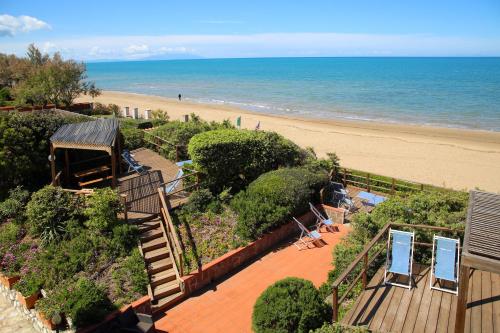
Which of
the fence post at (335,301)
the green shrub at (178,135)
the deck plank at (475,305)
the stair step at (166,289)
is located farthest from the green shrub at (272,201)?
the deck plank at (475,305)

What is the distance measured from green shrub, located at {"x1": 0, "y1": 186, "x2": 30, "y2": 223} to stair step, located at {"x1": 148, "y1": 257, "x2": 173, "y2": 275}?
438 cm

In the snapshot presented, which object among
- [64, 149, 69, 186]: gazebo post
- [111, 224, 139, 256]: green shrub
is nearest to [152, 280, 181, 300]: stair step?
[111, 224, 139, 256]: green shrub

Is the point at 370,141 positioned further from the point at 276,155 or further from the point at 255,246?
the point at 255,246

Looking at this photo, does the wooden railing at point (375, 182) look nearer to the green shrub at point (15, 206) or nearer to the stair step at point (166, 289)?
the stair step at point (166, 289)

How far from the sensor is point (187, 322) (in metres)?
8.74

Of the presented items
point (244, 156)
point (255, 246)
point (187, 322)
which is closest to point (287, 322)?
point (187, 322)

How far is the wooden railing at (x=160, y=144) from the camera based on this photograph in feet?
55.3

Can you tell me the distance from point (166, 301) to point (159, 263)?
124cm

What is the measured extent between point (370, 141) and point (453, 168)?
305 inches

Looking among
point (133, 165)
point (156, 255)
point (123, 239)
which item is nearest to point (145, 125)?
point (133, 165)

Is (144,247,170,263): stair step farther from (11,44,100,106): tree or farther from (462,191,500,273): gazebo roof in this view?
(11,44,100,106): tree

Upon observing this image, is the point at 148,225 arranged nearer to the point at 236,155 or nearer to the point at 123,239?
the point at 123,239

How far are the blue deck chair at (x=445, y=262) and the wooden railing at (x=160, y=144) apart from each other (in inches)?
447

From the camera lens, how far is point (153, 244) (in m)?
10.7
